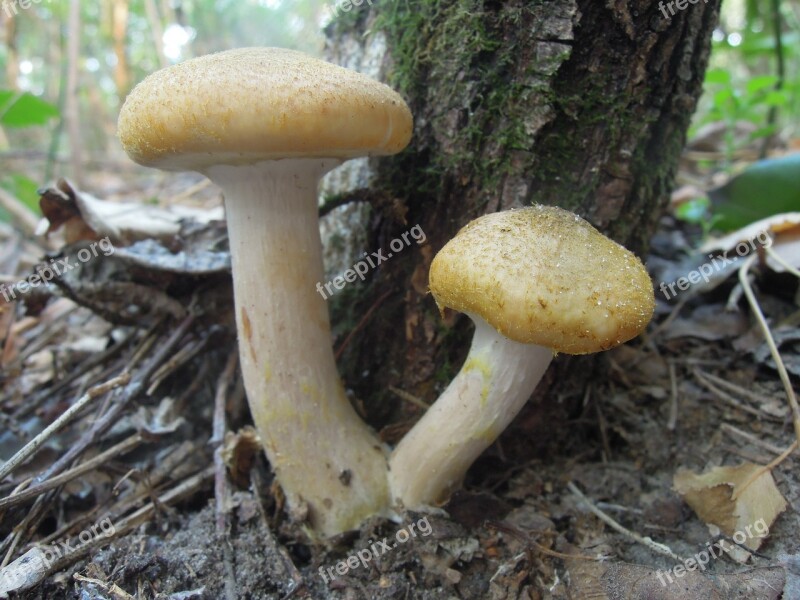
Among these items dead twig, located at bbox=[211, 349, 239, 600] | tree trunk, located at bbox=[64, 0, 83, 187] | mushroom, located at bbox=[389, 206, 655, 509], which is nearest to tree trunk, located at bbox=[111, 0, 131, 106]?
tree trunk, located at bbox=[64, 0, 83, 187]

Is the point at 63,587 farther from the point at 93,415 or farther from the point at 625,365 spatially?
the point at 625,365

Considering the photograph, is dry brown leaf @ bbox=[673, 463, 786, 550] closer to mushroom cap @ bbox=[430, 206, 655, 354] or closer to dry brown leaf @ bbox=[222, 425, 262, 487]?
mushroom cap @ bbox=[430, 206, 655, 354]

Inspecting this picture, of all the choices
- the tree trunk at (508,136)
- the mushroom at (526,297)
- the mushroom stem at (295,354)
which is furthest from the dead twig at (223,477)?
the mushroom at (526,297)

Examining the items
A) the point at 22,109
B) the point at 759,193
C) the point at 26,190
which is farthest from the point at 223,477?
the point at 26,190

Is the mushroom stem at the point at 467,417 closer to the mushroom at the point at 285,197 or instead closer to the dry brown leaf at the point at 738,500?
the mushroom at the point at 285,197

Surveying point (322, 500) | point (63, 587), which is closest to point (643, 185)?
point (322, 500)

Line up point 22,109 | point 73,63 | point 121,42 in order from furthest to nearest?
point 121,42 → point 73,63 → point 22,109

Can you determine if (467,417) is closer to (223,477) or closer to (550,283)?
(550,283)
